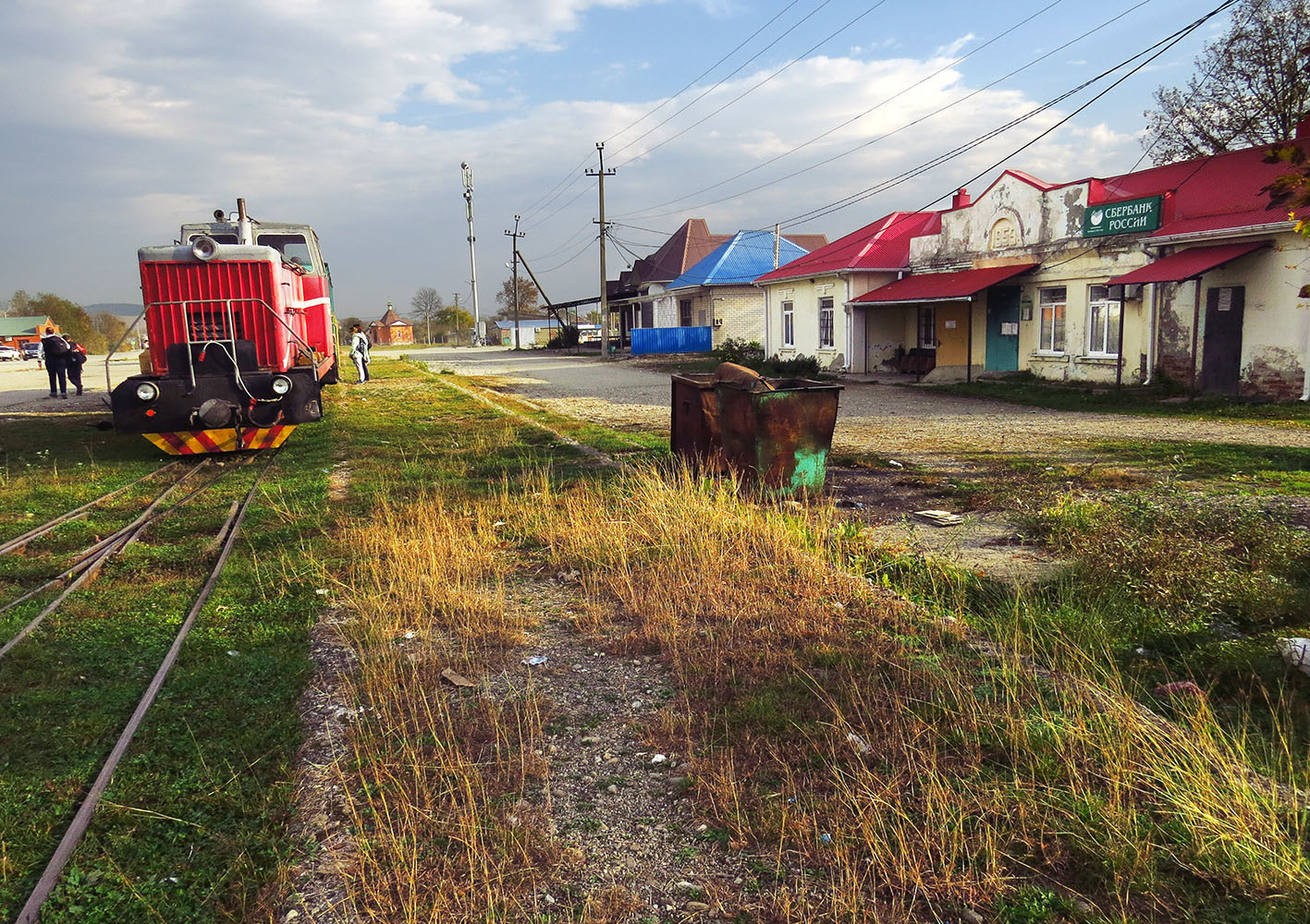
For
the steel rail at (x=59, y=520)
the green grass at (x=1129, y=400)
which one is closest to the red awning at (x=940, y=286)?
the green grass at (x=1129, y=400)

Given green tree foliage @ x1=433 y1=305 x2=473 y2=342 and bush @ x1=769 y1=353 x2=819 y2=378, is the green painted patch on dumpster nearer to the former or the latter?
bush @ x1=769 y1=353 x2=819 y2=378

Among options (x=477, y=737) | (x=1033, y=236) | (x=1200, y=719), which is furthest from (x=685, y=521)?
(x=1033, y=236)

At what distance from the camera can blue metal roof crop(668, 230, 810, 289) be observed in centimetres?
3934

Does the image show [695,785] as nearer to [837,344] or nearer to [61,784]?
[61,784]

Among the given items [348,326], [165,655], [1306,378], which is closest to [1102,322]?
[1306,378]

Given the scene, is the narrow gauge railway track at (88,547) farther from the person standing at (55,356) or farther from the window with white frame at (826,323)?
the window with white frame at (826,323)

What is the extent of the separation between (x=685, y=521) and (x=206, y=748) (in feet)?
12.0

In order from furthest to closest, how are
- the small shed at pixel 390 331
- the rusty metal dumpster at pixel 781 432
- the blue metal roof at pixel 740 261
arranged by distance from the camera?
the small shed at pixel 390 331 < the blue metal roof at pixel 740 261 < the rusty metal dumpster at pixel 781 432

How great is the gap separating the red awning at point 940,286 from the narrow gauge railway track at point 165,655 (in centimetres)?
1617

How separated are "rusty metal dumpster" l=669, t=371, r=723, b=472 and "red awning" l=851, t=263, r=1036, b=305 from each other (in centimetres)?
1315

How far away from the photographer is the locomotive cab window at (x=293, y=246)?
1446cm

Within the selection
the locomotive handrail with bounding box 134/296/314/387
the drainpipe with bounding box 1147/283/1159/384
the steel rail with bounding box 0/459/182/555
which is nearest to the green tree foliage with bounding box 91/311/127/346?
the locomotive handrail with bounding box 134/296/314/387

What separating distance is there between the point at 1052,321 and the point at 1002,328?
157cm

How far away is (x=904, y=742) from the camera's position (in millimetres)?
3338
